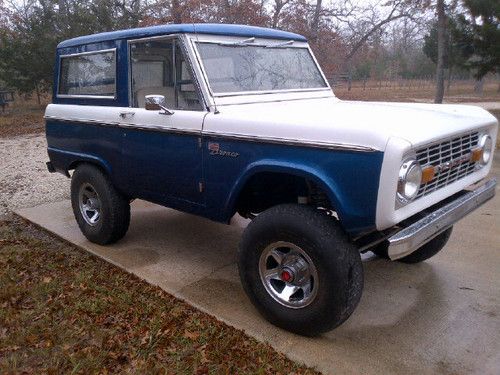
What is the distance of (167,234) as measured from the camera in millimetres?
4926

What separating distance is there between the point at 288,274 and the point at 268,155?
0.78m

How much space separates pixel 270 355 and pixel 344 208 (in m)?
1.03

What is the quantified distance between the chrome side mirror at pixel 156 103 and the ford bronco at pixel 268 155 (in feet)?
0.03

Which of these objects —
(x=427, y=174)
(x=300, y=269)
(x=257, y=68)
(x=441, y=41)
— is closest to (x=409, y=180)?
(x=427, y=174)

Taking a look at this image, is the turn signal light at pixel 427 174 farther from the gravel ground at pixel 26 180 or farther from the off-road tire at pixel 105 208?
the gravel ground at pixel 26 180

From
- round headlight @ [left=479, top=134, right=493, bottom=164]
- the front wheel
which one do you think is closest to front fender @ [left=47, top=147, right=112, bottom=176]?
the front wheel

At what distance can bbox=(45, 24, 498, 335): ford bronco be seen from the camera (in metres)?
2.69

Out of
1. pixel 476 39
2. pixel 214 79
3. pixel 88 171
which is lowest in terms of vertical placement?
pixel 88 171

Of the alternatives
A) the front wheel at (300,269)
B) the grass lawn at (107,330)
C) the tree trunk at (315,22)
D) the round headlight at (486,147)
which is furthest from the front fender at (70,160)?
the tree trunk at (315,22)

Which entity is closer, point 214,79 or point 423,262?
point 214,79

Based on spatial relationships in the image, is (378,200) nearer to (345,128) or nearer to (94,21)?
(345,128)

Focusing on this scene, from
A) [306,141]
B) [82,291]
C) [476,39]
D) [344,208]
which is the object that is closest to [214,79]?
[306,141]

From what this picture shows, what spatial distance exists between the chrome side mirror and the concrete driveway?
54.7 inches

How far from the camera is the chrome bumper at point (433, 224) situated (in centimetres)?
262
